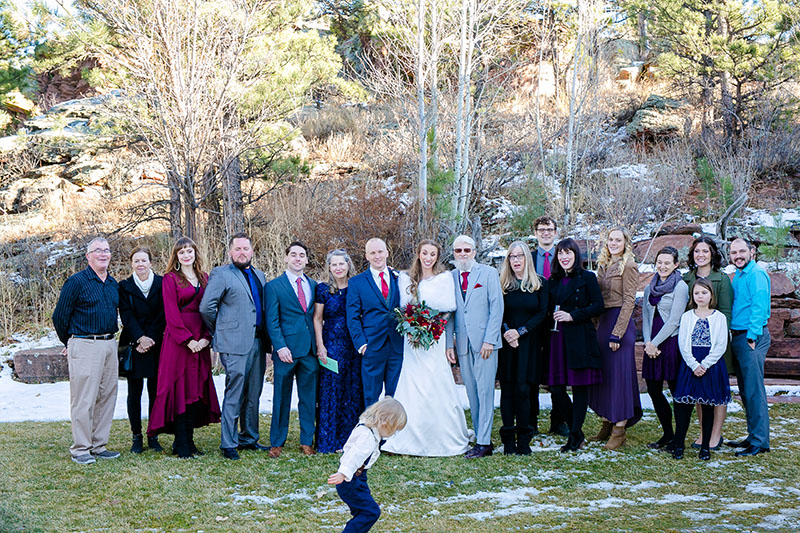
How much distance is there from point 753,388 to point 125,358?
5640 mm

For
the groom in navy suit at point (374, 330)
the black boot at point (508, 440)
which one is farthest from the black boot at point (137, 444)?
the black boot at point (508, 440)

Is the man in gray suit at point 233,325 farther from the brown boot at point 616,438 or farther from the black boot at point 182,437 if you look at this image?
the brown boot at point 616,438

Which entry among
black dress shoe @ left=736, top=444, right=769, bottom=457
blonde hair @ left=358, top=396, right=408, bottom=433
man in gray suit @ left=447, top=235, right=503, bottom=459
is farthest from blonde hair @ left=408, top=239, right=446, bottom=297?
black dress shoe @ left=736, top=444, right=769, bottom=457

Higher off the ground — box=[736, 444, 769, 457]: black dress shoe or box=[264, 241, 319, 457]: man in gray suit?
box=[264, 241, 319, 457]: man in gray suit

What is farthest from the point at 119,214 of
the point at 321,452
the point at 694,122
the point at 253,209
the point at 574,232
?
the point at 694,122

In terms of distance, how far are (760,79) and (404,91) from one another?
409 inches

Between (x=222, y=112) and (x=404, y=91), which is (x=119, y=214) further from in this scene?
(x=404, y=91)

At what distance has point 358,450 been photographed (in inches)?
147

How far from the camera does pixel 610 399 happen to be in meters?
6.41

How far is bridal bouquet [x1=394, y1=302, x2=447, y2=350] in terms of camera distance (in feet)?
20.7

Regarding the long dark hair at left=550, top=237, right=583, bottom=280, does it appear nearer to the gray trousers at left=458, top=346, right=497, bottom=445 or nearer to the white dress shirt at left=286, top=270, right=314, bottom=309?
the gray trousers at left=458, top=346, right=497, bottom=445

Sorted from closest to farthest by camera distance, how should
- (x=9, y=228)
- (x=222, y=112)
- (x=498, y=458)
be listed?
(x=498, y=458) → (x=222, y=112) → (x=9, y=228)

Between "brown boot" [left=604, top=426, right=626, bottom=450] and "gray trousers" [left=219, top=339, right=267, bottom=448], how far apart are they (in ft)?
10.8

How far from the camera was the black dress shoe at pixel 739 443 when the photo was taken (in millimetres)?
6344
